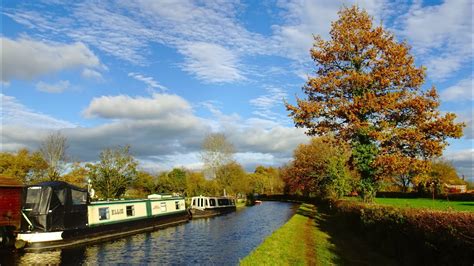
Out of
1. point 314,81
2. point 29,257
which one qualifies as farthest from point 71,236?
point 314,81

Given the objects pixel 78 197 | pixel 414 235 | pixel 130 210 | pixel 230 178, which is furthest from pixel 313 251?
pixel 230 178

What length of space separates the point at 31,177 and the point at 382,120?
3408 centimetres

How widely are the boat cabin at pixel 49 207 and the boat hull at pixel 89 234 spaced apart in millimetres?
456

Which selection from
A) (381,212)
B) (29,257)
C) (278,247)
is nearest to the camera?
(278,247)

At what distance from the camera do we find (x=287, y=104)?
28000mm

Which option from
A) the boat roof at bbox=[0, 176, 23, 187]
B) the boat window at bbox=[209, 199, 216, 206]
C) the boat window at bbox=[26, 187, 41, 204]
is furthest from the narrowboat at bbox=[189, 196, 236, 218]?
the boat window at bbox=[26, 187, 41, 204]

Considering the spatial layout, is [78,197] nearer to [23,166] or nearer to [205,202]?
[23,166]

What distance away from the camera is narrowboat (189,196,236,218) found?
45534 mm

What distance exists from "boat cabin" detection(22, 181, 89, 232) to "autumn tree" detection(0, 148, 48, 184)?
49.2 ft

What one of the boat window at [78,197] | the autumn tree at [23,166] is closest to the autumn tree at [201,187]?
→ the autumn tree at [23,166]

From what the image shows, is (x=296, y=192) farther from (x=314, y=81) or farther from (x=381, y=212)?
(x=381, y=212)

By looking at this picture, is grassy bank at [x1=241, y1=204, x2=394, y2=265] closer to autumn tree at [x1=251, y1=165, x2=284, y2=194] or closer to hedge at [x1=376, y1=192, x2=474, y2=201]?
hedge at [x1=376, y1=192, x2=474, y2=201]

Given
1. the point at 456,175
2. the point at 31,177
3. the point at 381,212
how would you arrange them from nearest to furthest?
1. the point at 381,212
2. the point at 31,177
3. the point at 456,175

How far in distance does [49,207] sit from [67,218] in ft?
4.94
